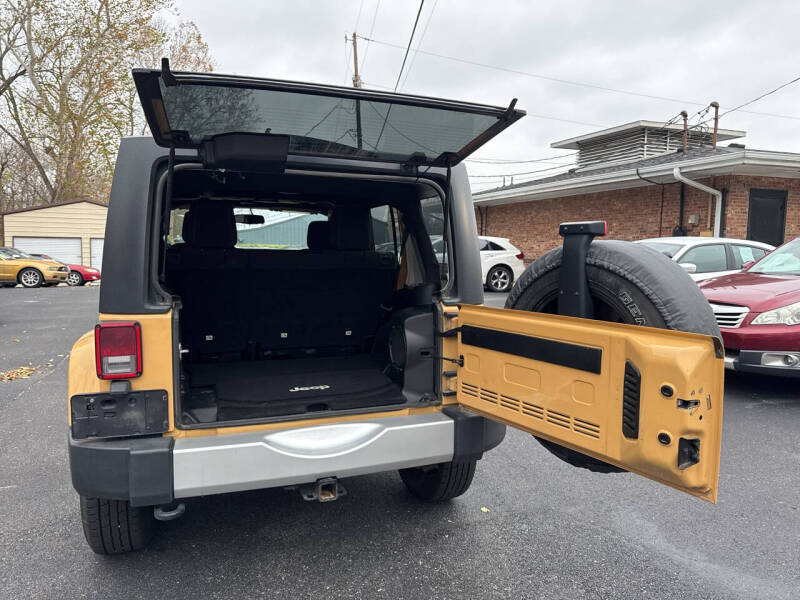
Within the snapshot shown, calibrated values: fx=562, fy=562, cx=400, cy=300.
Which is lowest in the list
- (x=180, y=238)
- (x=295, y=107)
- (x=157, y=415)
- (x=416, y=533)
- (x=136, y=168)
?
(x=416, y=533)

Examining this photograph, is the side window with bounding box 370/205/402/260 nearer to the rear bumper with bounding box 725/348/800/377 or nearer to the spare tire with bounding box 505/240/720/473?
the spare tire with bounding box 505/240/720/473

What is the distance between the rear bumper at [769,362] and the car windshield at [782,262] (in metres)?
1.40

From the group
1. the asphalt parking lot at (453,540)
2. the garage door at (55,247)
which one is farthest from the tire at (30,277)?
the asphalt parking lot at (453,540)

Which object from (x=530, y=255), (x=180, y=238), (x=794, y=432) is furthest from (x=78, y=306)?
(x=794, y=432)

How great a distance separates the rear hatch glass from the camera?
6.46 ft

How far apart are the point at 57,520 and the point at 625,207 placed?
48.8 feet

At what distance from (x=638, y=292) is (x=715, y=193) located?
12.4 m

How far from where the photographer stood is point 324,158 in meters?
2.61

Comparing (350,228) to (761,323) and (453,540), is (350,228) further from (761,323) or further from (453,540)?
(761,323)

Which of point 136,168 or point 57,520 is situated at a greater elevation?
point 136,168

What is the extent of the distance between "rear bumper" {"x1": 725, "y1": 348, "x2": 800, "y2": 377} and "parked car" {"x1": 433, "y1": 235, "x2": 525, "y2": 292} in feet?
32.3

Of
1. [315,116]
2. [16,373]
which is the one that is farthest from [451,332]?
[16,373]

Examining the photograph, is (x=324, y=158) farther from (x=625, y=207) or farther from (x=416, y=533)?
(x=625, y=207)

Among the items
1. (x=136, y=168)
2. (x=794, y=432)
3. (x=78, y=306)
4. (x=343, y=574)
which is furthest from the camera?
(x=78, y=306)
